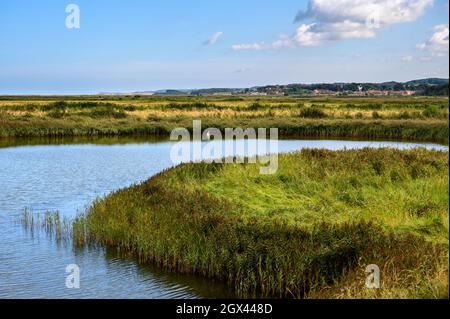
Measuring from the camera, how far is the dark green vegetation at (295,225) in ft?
Answer: 33.2

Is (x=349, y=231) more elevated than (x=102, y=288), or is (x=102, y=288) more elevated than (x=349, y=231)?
(x=349, y=231)

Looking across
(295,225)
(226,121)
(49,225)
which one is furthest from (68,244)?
(226,121)

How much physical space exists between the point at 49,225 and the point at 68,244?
180 centimetres

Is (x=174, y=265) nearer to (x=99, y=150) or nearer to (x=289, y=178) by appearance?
(x=289, y=178)

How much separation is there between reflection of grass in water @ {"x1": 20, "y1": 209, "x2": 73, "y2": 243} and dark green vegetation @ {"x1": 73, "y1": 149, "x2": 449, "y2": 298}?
456 mm

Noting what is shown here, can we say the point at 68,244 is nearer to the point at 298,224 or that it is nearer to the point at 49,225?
the point at 49,225

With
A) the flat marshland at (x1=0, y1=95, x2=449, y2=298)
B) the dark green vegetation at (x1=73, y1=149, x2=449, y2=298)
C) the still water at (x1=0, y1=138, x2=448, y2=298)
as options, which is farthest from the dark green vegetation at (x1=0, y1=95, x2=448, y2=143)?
the dark green vegetation at (x1=73, y1=149, x2=449, y2=298)

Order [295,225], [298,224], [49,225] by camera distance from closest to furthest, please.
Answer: [295,225]
[298,224]
[49,225]

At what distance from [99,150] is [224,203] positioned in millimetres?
24305

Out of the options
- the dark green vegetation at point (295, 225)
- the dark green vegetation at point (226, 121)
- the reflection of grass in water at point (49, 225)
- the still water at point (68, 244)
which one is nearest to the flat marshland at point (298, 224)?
the dark green vegetation at point (295, 225)

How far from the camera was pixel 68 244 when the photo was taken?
1428 centimetres

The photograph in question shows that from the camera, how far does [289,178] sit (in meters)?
18.6

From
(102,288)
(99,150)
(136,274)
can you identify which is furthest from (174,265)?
(99,150)
